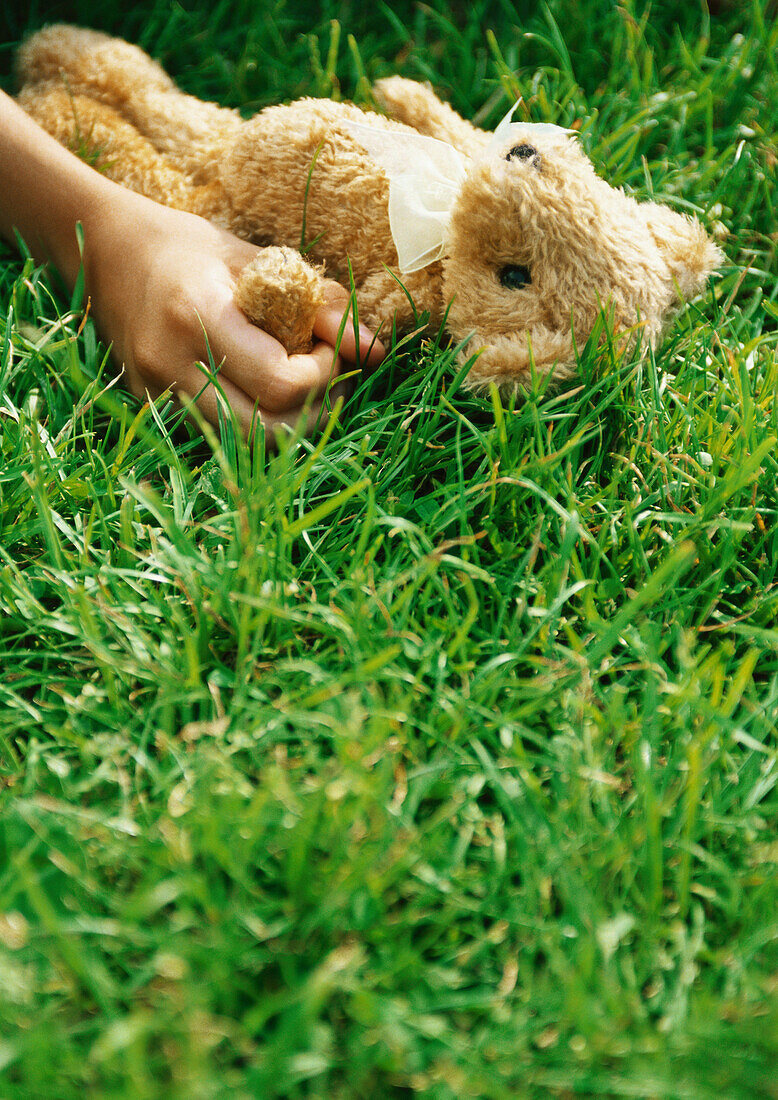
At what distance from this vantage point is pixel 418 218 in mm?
1124

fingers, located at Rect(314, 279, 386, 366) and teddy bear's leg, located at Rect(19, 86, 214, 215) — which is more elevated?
teddy bear's leg, located at Rect(19, 86, 214, 215)

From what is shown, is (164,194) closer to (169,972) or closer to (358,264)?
(358,264)

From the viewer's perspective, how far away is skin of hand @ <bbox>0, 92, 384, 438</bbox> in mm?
1104

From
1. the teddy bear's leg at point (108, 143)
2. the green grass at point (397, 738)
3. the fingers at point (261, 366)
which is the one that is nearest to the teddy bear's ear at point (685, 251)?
the green grass at point (397, 738)

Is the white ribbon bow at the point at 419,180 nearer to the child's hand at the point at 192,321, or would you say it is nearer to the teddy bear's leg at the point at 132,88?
the child's hand at the point at 192,321

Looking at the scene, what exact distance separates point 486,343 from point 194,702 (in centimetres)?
61

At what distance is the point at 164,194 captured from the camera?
1320 millimetres

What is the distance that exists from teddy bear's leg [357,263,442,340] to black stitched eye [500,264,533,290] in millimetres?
114

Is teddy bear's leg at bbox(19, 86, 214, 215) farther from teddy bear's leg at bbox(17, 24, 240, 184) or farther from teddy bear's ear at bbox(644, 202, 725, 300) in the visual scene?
teddy bear's ear at bbox(644, 202, 725, 300)

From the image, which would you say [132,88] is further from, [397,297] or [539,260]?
[539,260]

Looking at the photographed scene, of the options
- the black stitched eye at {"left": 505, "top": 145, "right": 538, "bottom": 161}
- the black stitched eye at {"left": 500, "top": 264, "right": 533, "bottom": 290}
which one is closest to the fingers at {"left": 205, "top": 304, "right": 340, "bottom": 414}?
the black stitched eye at {"left": 500, "top": 264, "right": 533, "bottom": 290}

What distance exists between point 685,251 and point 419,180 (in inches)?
15.8

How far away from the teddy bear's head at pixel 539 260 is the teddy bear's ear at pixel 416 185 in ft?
0.12

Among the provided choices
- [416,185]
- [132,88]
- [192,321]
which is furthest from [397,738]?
[132,88]
